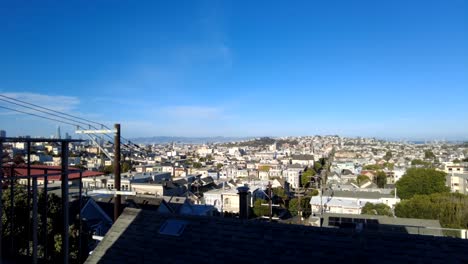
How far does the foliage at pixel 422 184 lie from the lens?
36.2 m

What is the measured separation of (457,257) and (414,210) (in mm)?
22297

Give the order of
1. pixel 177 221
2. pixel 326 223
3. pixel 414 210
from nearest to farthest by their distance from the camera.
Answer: pixel 177 221 → pixel 326 223 → pixel 414 210

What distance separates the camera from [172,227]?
20.9 ft

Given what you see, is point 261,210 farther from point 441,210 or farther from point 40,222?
point 40,222

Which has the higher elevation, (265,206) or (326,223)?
(326,223)

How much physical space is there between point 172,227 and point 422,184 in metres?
37.3

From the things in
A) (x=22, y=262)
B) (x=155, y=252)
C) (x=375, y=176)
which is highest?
(x=22, y=262)

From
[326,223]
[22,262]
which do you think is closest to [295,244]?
[22,262]

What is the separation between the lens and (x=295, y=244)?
17.9ft

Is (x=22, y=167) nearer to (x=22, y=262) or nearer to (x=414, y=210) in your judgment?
(x=22, y=262)

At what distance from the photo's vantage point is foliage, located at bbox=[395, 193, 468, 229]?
22766 millimetres

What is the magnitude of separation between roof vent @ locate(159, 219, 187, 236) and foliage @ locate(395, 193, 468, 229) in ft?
72.1

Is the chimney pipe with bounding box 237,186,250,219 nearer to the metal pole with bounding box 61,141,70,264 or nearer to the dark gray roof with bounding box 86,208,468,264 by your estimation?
the dark gray roof with bounding box 86,208,468,264

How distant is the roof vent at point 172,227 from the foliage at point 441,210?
22.0 meters
